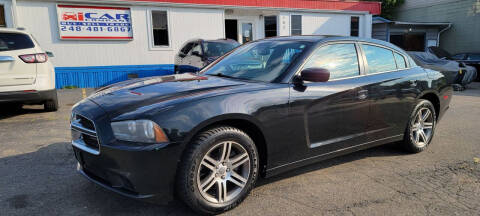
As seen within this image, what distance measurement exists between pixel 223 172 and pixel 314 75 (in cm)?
116

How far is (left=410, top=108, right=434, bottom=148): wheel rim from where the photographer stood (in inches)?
172

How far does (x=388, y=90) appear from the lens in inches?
152

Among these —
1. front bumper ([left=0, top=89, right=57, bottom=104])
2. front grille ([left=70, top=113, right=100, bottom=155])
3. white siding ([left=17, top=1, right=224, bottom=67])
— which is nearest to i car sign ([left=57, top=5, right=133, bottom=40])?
white siding ([left=17, top=1, right=224, bottom=67])

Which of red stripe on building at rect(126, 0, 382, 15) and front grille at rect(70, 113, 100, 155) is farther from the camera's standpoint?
red stripe on building at rect(126, 0, 382, 15)

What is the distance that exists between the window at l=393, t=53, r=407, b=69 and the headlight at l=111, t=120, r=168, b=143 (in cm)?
314

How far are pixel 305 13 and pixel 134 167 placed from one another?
14.3 m

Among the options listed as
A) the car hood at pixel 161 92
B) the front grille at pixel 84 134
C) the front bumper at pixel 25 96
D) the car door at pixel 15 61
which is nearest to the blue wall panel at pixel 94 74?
the front bumper at pixel 25 96

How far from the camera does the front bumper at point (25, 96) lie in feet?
19.0

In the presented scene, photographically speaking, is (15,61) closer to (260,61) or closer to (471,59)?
(260,61)

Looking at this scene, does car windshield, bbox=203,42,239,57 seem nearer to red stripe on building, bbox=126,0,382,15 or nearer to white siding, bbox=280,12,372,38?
red stripe on building, bbox=126,0,382,15

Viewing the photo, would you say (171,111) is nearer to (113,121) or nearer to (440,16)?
(113,121)

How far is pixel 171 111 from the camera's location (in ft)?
8.25

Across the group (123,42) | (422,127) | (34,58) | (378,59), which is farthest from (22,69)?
(123,42)

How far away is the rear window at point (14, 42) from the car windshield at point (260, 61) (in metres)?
4.00
